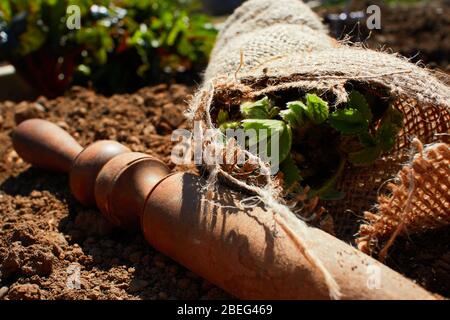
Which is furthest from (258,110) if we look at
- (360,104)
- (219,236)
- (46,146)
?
(46,146)

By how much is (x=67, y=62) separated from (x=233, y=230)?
2.58 meters

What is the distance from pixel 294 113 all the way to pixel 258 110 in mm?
119

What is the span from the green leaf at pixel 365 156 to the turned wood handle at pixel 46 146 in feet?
3.39

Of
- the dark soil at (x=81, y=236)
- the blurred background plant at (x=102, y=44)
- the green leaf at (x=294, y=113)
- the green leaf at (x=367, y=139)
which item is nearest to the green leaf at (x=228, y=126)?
the green leaf at (x=294, y=113)

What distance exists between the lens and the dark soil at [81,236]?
192cm

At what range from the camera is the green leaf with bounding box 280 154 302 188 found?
2.09m

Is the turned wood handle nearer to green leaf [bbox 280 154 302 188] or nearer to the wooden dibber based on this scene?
the wooden dibber

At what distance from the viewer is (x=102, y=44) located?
391cm

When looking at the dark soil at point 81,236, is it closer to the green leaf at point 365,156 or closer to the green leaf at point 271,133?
the green leaf at point 271,133

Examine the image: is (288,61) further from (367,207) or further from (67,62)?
(67,62)

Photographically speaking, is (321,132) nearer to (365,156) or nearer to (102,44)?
(365,156)

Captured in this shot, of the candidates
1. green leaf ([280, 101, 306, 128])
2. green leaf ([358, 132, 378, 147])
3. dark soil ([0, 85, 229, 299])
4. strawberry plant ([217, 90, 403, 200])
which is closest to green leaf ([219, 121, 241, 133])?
strawberry plant ([217, 90, 403, 200])

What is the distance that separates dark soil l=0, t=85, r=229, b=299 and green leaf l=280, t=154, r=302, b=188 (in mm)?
423
